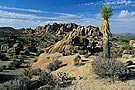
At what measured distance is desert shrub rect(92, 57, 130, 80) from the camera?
17688 mm

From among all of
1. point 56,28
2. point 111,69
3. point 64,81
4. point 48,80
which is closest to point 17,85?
point 48,80

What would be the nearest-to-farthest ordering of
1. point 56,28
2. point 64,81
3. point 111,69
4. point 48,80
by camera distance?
point 111,69 → point 48,80 → point 64,81 → point 56,28

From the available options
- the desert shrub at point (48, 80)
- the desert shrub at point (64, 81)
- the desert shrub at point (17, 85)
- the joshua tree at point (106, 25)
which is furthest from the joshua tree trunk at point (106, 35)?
the desert shrub at point (17, 85)

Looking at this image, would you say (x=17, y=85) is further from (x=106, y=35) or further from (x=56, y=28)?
(x=56, y=28)

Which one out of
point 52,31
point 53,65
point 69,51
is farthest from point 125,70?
point 52,31

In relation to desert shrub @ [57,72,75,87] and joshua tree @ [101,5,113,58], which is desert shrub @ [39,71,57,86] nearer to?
desert shrub @ [57,72,75,87]

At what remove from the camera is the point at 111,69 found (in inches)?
706

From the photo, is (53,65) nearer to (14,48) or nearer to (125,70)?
(125,70)

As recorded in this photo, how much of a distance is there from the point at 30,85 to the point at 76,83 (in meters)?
3.01

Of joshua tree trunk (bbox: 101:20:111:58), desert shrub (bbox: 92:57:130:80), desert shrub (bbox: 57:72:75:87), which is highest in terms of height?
joshua tree trunk (bbox: 101:20:111:58)

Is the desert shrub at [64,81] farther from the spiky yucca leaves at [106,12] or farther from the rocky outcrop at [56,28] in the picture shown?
the rocky outcrop at [56,28]

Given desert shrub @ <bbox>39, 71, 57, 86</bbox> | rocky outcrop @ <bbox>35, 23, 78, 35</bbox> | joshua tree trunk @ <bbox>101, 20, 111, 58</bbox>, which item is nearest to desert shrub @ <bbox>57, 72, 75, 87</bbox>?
desert shrub @ <bbox>39, 71, 57, 86</bbox>

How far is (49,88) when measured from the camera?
17.1m

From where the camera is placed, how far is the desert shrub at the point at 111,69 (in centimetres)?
1769
